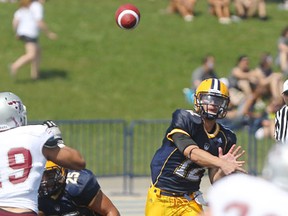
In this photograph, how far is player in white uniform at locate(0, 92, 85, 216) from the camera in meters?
6.32

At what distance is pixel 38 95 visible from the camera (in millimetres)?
20031

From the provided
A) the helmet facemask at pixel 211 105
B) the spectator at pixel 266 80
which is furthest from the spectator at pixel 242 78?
the helmet facemask at pixel 211 105

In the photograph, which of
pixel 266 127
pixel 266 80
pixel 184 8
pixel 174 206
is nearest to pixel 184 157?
pixel 174 206

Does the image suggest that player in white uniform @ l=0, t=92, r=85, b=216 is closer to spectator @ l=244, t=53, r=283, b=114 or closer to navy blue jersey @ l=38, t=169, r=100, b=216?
navy blue jersey @ l=38, t=169, r=100, b=216

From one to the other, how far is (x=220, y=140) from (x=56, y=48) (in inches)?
564

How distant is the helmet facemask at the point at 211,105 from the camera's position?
8.36 meters

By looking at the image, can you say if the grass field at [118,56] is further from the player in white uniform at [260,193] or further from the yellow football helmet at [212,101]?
the player in white uniform at [260,193]

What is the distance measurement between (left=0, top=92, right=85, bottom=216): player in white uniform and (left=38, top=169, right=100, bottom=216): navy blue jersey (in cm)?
83

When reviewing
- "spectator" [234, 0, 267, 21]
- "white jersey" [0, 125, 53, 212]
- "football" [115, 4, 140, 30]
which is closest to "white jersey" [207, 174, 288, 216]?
"white jersey" [0, 125, 53, 212]

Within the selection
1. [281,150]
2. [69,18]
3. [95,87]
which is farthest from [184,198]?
[69,18]

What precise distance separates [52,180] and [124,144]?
806 cm

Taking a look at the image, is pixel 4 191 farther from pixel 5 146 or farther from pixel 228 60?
pixel 228 60

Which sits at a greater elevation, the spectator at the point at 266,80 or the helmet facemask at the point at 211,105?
the helmet facemask at the point at 211,105

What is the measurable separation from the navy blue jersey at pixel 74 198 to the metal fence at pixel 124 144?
7.63 m
